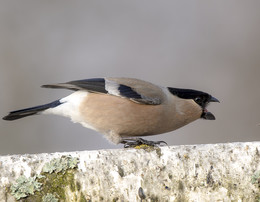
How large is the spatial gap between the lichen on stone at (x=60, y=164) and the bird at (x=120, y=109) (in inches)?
54.5

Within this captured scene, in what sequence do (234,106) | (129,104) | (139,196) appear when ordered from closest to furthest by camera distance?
(139,196) → (129,104) → (234,106)

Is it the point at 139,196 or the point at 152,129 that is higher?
the point at 152,129

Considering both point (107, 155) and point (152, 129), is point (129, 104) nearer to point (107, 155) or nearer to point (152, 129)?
point (152, 129)

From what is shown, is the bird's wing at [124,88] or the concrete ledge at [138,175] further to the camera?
the bird's wing at [124,88]

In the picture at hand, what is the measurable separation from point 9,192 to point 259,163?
1463 mm

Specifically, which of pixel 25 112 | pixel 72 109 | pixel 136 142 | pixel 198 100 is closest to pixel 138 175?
pixel 136 142

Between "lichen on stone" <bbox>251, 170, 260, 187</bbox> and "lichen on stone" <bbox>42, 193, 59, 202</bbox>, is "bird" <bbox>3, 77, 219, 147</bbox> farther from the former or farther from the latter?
"lichen on stone" <bbox>42, 193, 59, 202</bbox>

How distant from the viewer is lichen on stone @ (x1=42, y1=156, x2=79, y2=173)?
2350 mm

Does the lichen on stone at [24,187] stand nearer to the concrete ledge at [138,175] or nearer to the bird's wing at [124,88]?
the concrete ledge at [138,175]

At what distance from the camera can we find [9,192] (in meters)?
2.24

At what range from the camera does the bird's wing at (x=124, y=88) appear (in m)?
4.02

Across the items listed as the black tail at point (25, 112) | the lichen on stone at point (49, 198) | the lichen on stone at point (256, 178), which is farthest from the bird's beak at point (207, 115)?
the lichen on stone at point (49, 198)

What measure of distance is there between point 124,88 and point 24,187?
2.06 metres

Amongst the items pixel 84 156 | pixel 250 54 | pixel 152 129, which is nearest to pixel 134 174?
pixel 84 156
